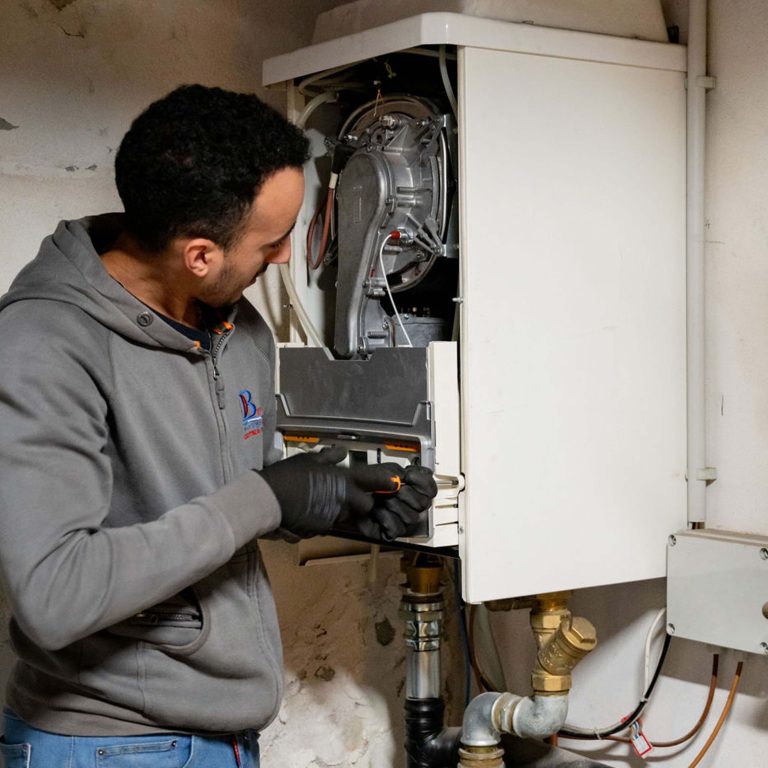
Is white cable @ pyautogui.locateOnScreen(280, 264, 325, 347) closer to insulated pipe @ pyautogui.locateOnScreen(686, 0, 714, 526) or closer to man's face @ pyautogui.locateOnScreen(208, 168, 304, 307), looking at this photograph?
man's face @ pyautogui.locateOnScreen(208, 168, 304, 307)

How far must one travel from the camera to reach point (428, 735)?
189 cm

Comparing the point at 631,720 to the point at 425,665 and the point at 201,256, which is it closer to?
the point at 425,665

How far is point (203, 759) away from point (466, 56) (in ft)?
3.10

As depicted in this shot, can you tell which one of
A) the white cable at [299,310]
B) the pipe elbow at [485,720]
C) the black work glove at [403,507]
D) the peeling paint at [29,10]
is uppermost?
the peeling paint at [29,10]

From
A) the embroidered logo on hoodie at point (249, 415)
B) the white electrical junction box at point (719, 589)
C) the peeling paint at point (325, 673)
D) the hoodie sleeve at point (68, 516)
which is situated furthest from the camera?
the peeling paint at point (325, 673)

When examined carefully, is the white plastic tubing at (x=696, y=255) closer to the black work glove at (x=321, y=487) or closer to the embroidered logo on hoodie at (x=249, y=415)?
the black work glove at (x=321, y=487)

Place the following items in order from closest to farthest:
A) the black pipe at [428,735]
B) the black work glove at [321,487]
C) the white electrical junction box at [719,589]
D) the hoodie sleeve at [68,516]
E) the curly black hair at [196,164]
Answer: the hoodie sleeve at [68,516]
the curly black hair at [196,164]
the black work glove at [321,487]
the white electrical junction box at [719,589]
the black pipe at [428,735]

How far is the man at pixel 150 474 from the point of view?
3.67 feet

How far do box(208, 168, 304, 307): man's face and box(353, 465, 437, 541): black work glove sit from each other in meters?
0.34

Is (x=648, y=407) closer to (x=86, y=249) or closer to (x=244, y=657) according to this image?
(x=244, y=657)

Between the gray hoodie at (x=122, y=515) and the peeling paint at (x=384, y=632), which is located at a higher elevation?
the gray hoodie at (x=122, y=515)

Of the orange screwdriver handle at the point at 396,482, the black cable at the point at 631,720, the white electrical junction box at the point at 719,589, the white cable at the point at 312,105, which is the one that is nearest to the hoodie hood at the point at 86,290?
the orange screwdriver handle at the point at 396,482

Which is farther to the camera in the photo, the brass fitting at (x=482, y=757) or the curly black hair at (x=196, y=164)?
the brass fitting at (x=482, y=757)

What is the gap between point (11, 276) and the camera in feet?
5.72
